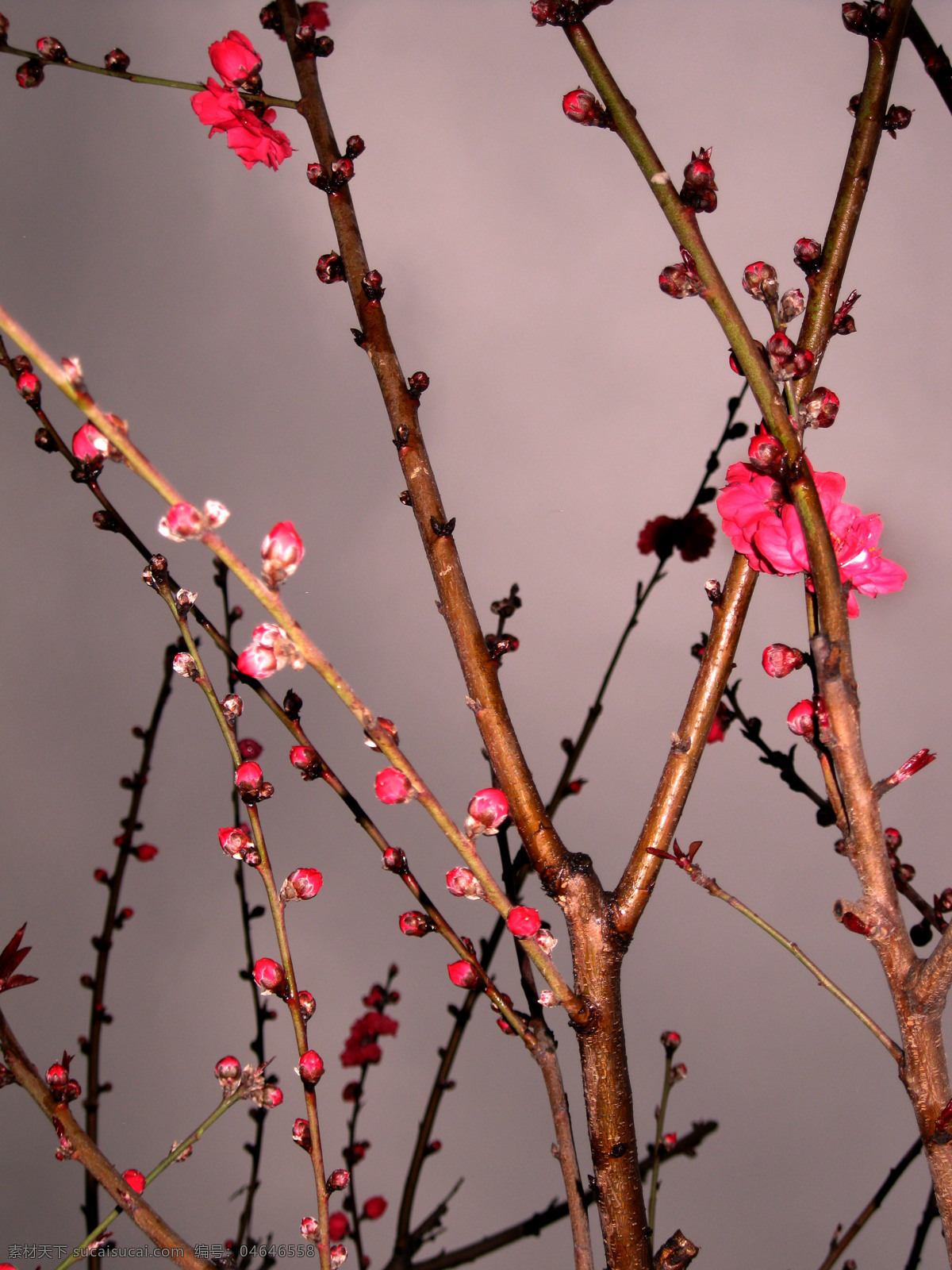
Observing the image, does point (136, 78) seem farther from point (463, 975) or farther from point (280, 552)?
point (463, 975)

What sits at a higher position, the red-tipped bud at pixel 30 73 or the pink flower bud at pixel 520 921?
the red-tipped bud at pixel 30 73

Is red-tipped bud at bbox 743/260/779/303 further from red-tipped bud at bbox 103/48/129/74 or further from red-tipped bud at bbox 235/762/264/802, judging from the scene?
red-tipped bud at bbox 103/48/129/74

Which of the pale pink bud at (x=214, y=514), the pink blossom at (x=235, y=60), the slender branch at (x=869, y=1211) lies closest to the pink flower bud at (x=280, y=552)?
the pale pink bud at (x=214, y=514)

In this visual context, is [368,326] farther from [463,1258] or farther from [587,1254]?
[463,1258]

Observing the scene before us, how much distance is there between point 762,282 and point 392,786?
0.25 metres

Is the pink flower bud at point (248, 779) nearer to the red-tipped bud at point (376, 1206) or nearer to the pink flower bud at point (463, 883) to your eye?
the pink flower bud at point (463, 883)

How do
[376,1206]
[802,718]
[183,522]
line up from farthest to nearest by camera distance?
[376,1206] → [802,718] → [183,522]

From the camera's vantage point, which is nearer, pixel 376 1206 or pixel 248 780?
pixel 248 780

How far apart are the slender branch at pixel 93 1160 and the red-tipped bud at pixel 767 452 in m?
0.38

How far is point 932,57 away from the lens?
44 cm

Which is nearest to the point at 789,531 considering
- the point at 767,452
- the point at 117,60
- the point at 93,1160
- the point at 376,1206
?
the point at 767,452

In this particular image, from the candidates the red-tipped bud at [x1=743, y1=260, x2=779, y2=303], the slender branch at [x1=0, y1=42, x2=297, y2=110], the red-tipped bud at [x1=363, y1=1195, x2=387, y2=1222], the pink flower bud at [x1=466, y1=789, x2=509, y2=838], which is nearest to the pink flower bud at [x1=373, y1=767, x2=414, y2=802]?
the pink flower bud at [x1=466, y1=789, x2=509, y2=838]

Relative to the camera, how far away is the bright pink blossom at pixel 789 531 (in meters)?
0.38

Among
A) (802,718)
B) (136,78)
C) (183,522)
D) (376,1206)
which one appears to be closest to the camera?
(183,522)
